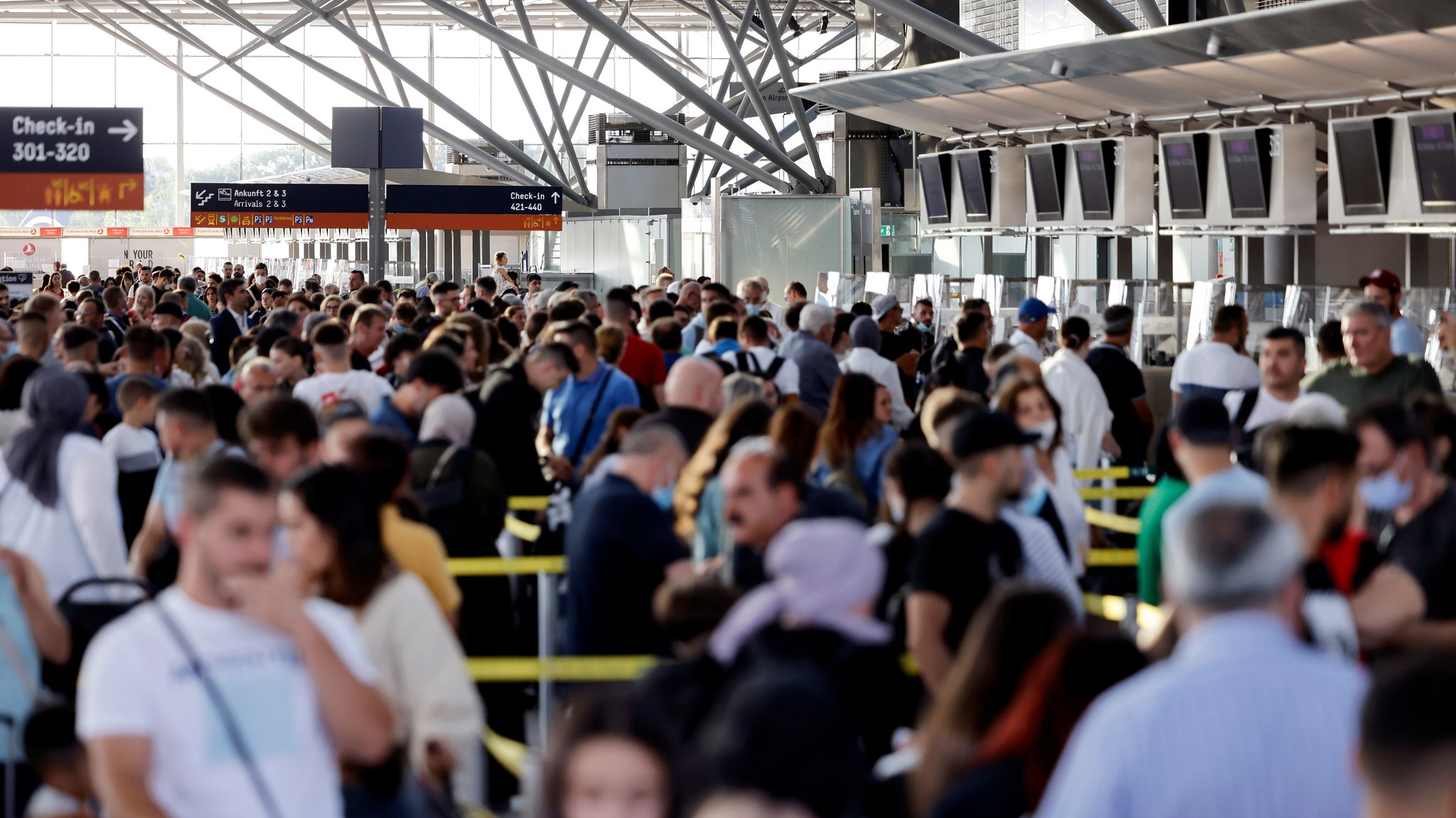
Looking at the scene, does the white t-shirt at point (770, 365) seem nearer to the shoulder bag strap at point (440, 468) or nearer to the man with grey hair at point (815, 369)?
the man with grey hair at point (815, 369)

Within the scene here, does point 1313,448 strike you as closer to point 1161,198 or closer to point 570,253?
point 1161,198

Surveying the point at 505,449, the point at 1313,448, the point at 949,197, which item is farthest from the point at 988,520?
the point at 949,197

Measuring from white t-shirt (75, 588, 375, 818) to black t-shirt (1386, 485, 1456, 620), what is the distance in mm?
2997

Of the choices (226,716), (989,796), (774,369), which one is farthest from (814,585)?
(774,369)

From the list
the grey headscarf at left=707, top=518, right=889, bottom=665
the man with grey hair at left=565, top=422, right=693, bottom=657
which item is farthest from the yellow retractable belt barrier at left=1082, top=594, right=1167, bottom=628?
the grey headscarf at left=707, top=518, right=889, bottom=665

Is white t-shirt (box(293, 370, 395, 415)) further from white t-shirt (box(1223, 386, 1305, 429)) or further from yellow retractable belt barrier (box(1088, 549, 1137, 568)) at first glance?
white t-shirt (box(1223, 386, 1305, 429))

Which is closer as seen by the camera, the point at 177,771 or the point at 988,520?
the point at 177,771

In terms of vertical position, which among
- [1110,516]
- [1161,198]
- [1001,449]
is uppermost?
[1161,198]

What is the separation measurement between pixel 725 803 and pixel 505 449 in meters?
6.45

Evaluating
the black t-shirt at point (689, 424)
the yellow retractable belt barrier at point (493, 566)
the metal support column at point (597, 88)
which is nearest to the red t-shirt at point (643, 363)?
Result: the black t-shirt at point (689, 424)

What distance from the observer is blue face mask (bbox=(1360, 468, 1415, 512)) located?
17.1 ft

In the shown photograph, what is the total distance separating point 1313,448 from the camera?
15.1ft

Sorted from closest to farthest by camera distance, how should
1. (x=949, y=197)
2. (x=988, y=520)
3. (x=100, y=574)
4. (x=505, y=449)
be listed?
1. (x=988, y=520)
2. (x=100, y=574)
3. (x=505, y=449)
4. (x=949, y=197)

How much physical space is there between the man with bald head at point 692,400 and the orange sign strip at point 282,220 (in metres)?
26.0
